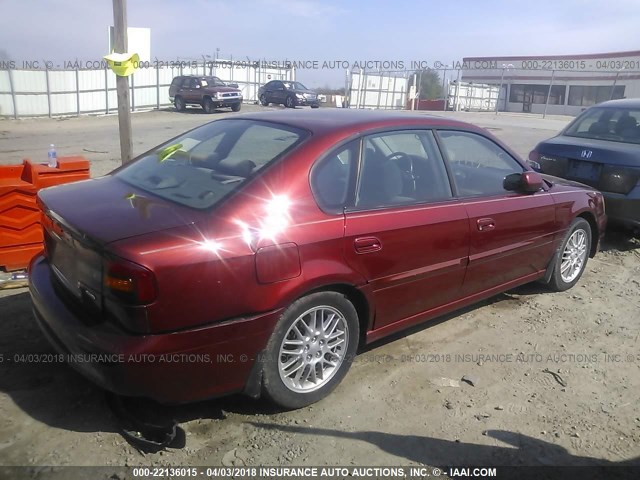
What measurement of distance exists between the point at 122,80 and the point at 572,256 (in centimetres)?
481

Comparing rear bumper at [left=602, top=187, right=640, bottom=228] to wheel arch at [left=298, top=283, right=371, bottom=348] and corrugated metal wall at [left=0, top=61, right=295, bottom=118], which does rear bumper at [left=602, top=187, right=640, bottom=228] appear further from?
corrugated metal wall at [left=0, top=61, right=295, bottom=118]

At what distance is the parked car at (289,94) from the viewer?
1164 inches

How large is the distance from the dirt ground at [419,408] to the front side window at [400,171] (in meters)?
1.11

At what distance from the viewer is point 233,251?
103 inches

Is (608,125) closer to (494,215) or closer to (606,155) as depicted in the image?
(606,155)

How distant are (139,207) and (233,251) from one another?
621 mm

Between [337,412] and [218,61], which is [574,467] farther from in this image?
[218,61]

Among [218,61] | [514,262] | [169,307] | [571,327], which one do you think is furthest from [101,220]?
[218,61]

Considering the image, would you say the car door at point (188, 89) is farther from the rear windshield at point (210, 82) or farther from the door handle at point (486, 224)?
the door handle at point (486, 224)

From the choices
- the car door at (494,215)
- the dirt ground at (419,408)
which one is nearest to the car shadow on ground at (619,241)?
the dirt ground at (419,408)

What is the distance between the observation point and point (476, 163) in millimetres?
4336

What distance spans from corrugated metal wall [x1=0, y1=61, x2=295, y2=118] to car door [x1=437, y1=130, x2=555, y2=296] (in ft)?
73.0

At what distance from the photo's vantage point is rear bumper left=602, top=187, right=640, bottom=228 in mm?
5969

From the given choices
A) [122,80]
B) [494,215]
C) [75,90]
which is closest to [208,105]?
[75,90]
